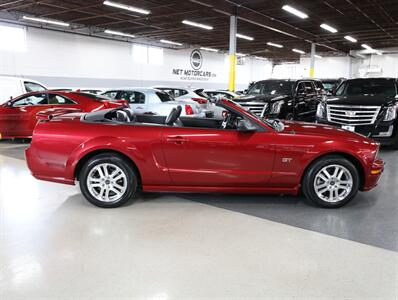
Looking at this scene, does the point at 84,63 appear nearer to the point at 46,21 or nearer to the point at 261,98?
the point at 46,21

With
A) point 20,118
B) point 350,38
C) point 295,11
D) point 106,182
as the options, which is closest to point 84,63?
point 295,11

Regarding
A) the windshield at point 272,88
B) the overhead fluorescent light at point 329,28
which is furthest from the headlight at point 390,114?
the overhead fluorescent light at point 329,28

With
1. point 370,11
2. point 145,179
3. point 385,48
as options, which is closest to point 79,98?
point 145,179

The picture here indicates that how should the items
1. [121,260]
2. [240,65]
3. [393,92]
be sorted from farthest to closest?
[240,65]
[393,92]
[121,260]

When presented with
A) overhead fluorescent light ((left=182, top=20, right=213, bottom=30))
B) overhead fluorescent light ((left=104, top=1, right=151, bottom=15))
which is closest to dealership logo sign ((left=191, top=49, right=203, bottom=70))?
overhead fluorescent light ((left=182, top=20, right=213, bottom=30))

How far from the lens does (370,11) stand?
Answer: 16922mm

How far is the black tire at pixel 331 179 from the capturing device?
4070 mm

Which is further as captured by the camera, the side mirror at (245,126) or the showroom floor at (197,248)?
the side mirror at (245,126)

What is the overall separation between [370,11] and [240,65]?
70.0 ft

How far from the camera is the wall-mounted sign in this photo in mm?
30237

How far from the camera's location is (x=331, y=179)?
410 cm

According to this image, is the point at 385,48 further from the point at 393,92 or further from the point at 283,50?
the point at 393,92

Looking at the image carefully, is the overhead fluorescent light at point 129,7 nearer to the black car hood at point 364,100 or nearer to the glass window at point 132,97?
the glass window at point 132,97

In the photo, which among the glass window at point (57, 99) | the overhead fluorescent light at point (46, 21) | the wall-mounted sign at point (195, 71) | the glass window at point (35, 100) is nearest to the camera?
the glass window at point (35, 100)
